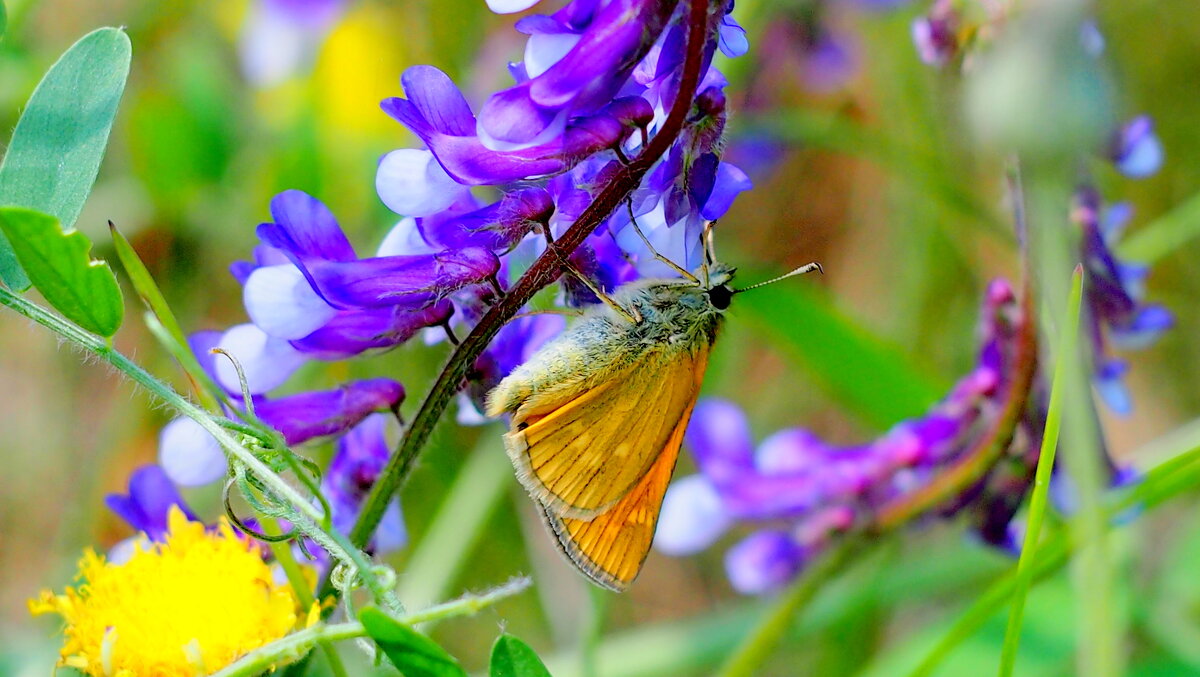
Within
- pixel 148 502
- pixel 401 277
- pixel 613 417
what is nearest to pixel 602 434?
pixel 613 417

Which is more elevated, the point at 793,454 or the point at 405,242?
the point at 793,454

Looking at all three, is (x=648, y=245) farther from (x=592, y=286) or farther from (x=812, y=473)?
(x=812, y=473)

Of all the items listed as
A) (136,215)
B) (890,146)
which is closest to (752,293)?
(890,146)

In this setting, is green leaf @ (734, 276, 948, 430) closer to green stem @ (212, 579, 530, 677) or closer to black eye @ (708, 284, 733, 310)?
black eye @ (708, 284, 733, 310)

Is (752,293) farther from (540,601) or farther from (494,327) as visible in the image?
(494,327)

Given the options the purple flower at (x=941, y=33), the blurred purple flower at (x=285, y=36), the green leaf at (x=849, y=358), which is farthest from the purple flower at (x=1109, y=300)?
the blurred purple flower at (x=285, y=36)

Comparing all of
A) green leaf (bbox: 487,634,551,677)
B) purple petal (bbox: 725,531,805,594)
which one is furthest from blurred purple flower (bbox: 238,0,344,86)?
green leaf (bbox: 487,634,551,677)
